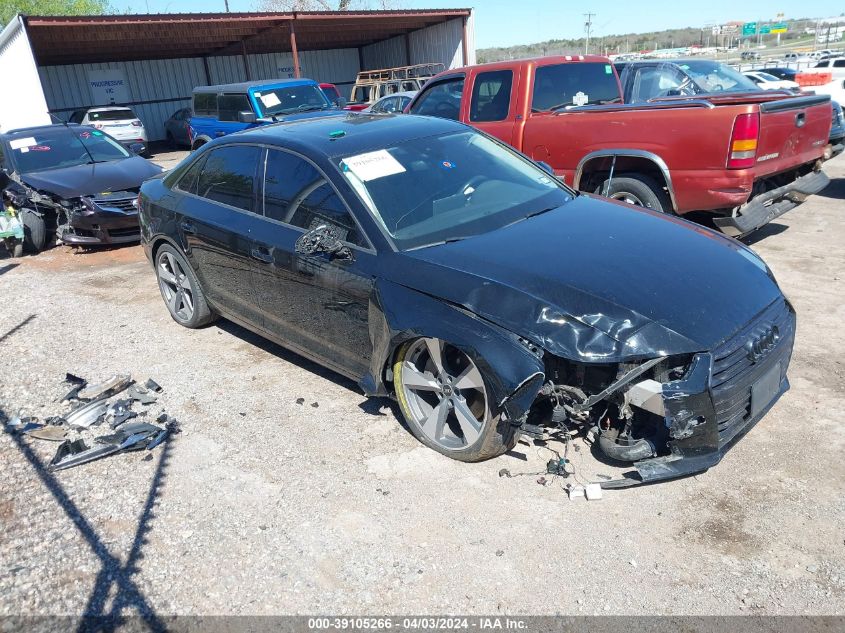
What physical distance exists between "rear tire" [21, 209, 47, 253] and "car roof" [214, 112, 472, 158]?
5.24 meters

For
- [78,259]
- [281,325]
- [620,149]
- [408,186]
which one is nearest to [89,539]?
[281,325]

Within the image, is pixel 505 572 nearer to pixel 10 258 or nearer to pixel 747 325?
pixel 747 325

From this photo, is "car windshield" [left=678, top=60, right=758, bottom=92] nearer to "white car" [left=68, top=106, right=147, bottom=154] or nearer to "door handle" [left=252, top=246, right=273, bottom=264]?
"door handle" [left=252, top=246, right=273, bottom=264]

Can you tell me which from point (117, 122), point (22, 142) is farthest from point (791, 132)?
point (117, 122)

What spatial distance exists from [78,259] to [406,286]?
23.0 ft

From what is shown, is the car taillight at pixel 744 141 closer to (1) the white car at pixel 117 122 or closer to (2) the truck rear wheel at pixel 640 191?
(2) the truck rear wheel at pixel 640 191

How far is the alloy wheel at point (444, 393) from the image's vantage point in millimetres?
3428

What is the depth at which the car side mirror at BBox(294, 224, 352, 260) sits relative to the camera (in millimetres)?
3787

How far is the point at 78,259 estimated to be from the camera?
888cm

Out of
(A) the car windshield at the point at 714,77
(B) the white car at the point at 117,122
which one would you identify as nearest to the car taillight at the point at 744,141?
(A) the car windshield at the point at 714,77

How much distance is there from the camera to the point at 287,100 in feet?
42.4

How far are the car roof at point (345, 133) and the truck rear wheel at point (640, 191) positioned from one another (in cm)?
236

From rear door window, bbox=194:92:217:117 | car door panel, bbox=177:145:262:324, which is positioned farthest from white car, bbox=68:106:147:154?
car door panel, bbox=177:145:262:324

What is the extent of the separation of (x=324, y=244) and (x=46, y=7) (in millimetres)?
42185
